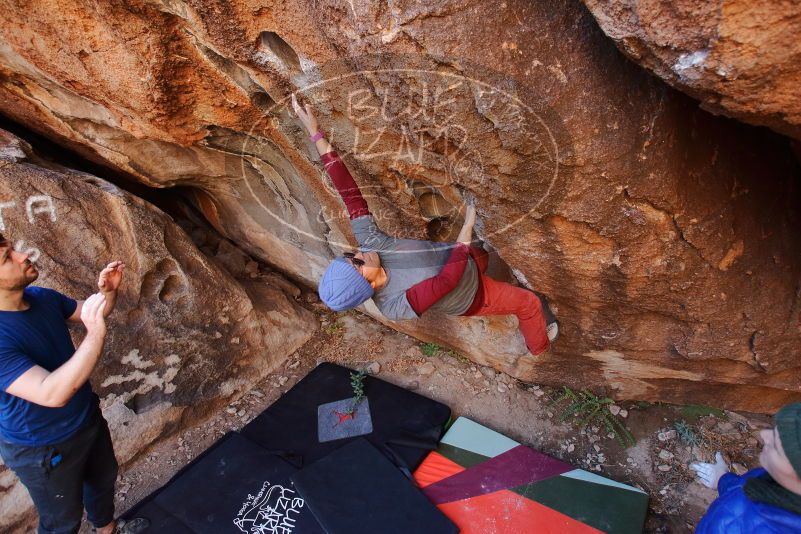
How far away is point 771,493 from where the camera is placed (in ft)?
5.00

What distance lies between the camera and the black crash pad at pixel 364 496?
109 inches

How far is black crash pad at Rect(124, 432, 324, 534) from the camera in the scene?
114 inches

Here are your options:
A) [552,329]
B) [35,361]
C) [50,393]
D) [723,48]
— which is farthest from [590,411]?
[35,361]

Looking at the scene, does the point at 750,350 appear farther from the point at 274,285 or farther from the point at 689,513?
the point at 274,285

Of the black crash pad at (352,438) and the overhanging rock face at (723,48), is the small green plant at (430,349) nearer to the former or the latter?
the black crash pad at (352,438)

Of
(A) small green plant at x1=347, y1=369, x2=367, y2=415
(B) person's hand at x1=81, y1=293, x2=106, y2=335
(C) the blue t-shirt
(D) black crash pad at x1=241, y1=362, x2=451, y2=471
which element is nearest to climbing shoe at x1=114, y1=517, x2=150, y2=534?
(D) black crash pad at x1=241, y1=362, x2=451, y2=471

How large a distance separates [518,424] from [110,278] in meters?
2.64

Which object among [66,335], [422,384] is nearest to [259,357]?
[422,384]

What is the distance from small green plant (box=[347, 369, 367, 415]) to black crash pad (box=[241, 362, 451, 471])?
0.04 meters

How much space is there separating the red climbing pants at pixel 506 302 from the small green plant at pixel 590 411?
81 cm

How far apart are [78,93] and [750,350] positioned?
399 centimetres

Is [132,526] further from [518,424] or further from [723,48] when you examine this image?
[723,48]

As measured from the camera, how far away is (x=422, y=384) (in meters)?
3.79
